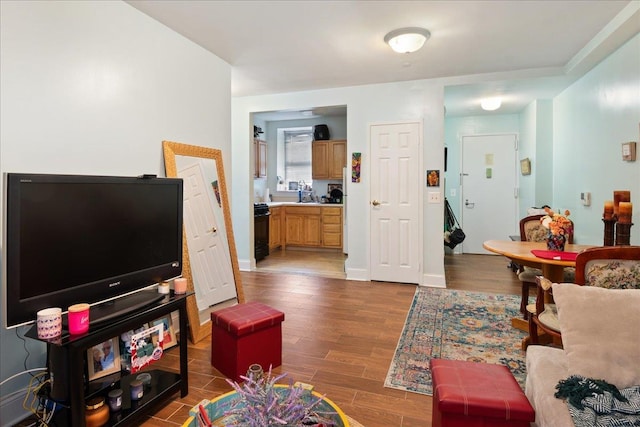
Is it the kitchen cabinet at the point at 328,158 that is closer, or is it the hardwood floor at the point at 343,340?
the hardwood floor at the point at 343,340

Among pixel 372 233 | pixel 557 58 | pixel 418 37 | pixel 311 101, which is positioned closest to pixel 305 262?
pixel 372 233

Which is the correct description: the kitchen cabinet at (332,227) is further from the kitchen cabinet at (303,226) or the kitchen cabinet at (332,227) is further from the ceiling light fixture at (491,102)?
the ceiling light fixture at (491,102)

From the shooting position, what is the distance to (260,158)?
7.22m

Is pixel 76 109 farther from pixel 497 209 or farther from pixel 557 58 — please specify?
pixel 497 209

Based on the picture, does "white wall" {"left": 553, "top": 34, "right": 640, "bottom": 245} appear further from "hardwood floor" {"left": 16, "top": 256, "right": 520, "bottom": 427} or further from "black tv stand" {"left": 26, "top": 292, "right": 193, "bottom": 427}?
"black tv stand" {"left": 26, "top": 292, "right": 193, "bottom": 427}

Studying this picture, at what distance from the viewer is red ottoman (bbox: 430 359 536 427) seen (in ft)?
4.49

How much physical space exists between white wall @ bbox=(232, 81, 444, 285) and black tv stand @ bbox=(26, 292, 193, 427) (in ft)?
9.96

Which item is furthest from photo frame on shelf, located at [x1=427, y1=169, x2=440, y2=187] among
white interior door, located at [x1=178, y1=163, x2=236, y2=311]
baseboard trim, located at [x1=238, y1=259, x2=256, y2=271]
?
baseboard trim, located at [x1=238, y1=259, x2=256, y2=271]

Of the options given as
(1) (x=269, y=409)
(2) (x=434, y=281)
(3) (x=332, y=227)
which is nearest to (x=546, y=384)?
(1) (x=269, y=409)

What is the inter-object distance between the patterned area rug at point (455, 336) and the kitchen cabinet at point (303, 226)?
3.07 meters

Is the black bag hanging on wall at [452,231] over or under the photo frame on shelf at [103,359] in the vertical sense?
over

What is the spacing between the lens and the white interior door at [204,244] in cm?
308

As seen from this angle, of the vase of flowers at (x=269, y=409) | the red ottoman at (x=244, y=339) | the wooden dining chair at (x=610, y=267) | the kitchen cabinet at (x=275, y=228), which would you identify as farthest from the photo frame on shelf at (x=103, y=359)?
the kitchen cabinet at (x=275, y=228)

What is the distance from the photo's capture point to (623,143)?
129 inches
